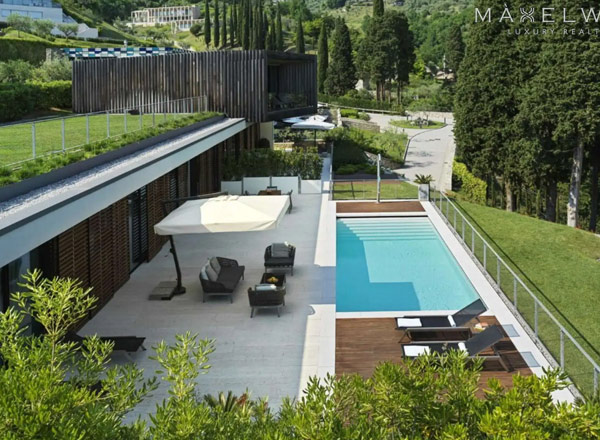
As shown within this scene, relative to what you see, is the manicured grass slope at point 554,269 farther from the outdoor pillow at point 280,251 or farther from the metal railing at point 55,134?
the metal railing at point 55,134

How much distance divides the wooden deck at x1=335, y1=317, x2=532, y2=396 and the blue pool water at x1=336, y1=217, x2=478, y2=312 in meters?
1.43

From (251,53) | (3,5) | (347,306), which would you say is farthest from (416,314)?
(3,5)

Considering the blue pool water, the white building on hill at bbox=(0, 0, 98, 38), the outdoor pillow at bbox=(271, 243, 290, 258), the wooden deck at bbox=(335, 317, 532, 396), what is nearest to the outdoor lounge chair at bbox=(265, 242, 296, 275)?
the outdoor pillow at bbox=(271, 243, 290, 258)

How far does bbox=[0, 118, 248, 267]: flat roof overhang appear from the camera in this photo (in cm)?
714

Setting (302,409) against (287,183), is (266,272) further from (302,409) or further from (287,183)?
(287,183)

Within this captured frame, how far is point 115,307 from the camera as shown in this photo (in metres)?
12.4

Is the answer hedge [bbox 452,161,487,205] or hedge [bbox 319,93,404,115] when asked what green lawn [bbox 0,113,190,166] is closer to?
hedge [bbox 452,161,487,205]

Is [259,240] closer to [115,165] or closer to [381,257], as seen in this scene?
[381,257]

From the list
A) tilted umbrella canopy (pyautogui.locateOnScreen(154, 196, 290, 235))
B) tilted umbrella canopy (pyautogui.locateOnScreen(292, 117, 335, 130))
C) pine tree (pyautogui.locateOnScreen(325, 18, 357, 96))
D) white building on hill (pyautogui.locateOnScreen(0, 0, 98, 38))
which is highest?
white building on hill (pyautogui.locateOnScreen(0, 0, 98, 38))

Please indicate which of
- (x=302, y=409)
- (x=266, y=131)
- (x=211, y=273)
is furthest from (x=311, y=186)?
(x=302, y=409)

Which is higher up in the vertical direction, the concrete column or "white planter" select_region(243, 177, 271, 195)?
the concrete column

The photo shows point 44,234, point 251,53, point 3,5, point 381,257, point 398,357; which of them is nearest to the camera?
point 44,234

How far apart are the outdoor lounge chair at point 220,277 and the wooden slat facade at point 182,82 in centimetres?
1340

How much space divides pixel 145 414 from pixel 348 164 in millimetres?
25932
